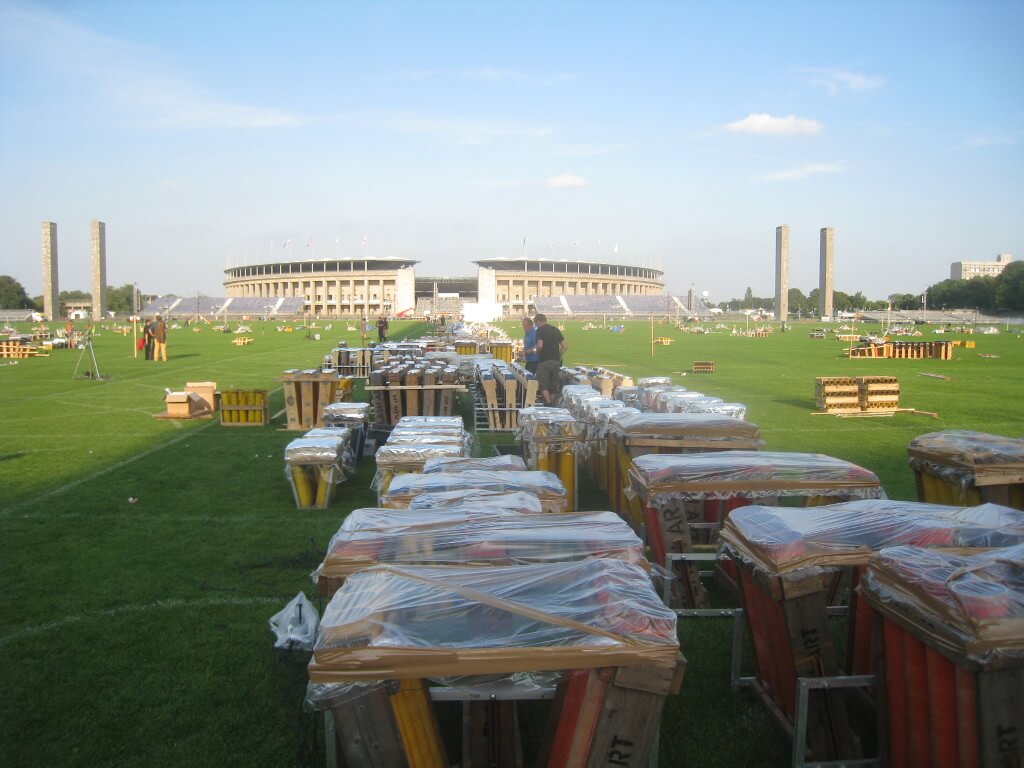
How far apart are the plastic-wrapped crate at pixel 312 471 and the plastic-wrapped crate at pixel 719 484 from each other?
4.05 m

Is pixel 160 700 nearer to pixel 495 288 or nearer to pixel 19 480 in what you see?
pixel 19 480

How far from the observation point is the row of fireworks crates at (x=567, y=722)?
3031 millimetres

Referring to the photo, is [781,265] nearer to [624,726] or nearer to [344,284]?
[344,284]

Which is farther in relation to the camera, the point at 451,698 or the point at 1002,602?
the point at 451,698

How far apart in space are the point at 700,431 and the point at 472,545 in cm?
384

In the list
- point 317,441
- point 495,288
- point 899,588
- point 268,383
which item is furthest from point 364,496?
point 495,288

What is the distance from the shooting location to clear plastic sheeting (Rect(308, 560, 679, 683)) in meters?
2.93

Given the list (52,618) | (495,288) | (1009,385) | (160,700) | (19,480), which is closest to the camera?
(160,700)

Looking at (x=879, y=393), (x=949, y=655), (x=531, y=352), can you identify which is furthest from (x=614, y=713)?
(x=879, y=393)

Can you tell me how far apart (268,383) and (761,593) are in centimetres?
2095

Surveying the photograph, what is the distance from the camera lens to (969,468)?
5730mm

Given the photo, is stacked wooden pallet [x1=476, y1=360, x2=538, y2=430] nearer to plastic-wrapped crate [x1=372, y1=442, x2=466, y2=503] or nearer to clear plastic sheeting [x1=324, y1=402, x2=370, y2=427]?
clear plastic sheeting [x1=324, y1=402, x2=370, y2=427]

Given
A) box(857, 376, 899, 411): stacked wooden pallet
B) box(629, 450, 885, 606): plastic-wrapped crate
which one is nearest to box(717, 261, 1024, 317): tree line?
box(857, 376, 899, 411): stacked wooden pallet

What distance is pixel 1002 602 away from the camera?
2914 millimetres
